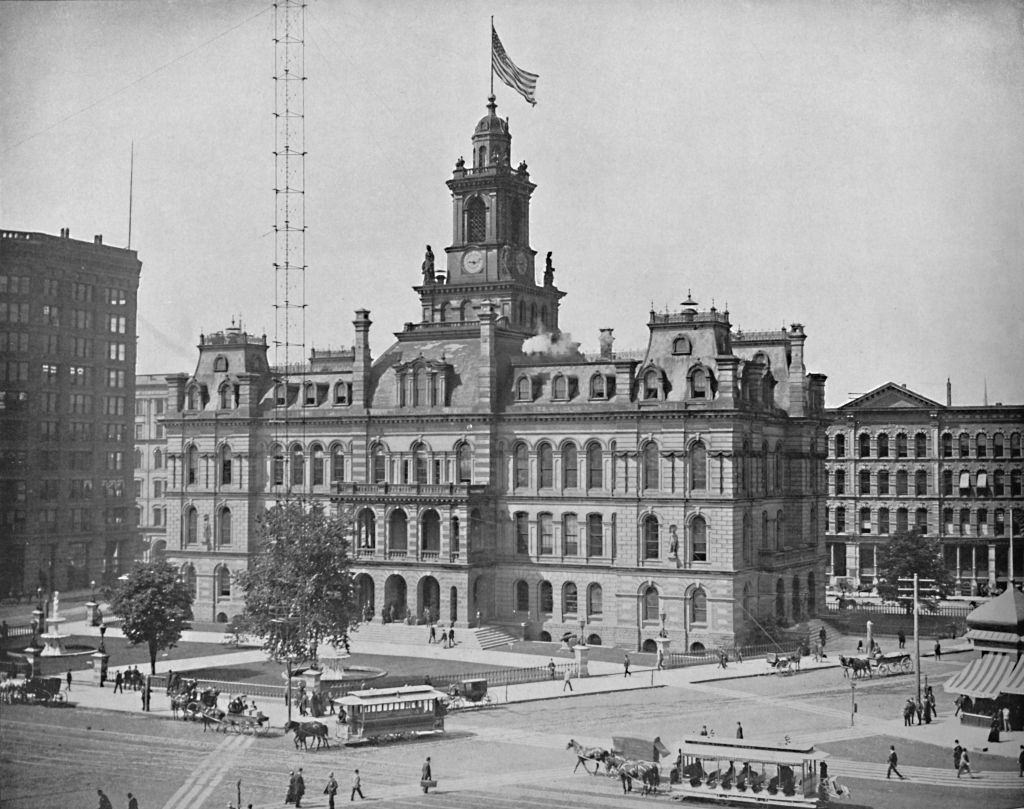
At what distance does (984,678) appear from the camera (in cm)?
5041

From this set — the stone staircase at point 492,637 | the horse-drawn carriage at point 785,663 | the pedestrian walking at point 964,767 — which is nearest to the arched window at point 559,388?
the stone staircase at point 492,637

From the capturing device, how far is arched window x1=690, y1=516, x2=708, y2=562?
72.0 metres

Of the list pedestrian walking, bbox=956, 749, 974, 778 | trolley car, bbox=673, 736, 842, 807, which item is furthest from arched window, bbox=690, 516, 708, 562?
trolley car, bbox=673, 736, 842, 807

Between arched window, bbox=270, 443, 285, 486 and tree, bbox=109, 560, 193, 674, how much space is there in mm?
21548

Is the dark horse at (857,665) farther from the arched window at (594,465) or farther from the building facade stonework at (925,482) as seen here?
the building facade stonework at (925,482)

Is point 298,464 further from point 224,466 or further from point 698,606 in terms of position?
point 698,606

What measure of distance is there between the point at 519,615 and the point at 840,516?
133 ft

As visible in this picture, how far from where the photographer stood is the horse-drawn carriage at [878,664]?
63.0m

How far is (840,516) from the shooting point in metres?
107

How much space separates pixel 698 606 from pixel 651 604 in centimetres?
282

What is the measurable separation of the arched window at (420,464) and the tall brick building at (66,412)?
28529 mm

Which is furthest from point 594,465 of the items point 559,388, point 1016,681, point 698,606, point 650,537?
point 1016,681

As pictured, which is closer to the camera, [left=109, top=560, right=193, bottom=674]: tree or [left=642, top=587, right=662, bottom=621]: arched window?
[left=109, top=560, right=193, bottom=674]: tree

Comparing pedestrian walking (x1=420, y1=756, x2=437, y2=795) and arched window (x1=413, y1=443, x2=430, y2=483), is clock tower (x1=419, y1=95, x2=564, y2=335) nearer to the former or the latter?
arched window (x1=413, y1=443, x2=430, y2=483)
